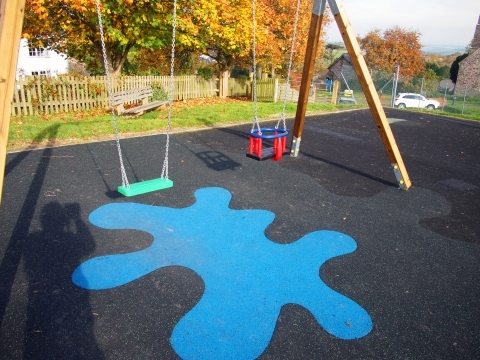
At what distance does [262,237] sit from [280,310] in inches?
52.3

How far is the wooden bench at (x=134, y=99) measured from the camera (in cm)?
1134

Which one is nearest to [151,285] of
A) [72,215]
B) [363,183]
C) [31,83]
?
[72,215]

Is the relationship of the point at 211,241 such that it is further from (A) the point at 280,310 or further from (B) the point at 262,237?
(A) the point at 280,310

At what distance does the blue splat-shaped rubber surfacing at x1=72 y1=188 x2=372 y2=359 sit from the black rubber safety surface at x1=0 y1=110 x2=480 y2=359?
111mm

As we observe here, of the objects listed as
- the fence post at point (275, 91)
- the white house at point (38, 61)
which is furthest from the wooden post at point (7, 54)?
the white house at point (38, 61)

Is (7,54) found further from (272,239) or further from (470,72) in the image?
(470,72)

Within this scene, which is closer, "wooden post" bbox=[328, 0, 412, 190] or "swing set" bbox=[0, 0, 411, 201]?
"swing set" bbox=[0, 0, 411, 201]

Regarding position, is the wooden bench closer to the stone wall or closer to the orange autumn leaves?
the orange autumn leaves

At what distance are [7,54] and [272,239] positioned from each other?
3.14 meters

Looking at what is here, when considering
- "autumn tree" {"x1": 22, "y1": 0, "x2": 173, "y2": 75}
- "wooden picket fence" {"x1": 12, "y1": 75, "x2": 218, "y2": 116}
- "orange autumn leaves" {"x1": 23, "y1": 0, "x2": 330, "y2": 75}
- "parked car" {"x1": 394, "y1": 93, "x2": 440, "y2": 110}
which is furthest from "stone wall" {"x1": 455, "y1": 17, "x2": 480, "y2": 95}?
"wooden picket fence" {"x1": 12, "y1": 75, "x2": 218, "y2": 116}

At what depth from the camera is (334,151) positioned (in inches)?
337

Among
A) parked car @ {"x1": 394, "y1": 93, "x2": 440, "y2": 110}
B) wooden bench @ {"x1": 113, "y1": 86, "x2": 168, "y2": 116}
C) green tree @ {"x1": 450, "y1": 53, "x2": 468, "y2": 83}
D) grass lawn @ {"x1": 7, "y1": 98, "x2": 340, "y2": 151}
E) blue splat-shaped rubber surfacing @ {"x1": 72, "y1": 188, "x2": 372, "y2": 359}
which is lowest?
blue splat-shaped rubber surfacing @ {"x1": 72, "y1": 188, "x2": 372, "y2": 359}

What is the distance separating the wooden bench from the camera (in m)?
11.3

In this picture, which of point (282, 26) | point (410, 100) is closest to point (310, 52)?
point (282, 26)
